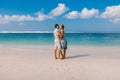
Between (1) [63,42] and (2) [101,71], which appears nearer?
(2) [101,71]

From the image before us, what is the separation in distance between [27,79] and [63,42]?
3744mm

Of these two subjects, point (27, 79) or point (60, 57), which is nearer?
point (27, 79)

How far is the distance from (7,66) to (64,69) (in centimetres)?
231

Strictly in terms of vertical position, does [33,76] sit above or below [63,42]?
below

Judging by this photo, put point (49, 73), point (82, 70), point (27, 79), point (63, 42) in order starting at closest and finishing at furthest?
1. point (27, 79)
2. point (49, 73)
3. point (82, 70)
4. point (63, 42)

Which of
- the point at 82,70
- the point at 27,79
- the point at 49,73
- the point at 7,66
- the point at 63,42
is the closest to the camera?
the point at 27,79

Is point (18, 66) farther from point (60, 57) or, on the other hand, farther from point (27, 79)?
point (60, 57)

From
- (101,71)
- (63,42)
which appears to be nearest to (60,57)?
(63,42)

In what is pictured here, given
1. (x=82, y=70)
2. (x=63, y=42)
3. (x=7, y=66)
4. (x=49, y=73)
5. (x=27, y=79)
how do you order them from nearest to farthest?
1. (x=27, y=79)
2. (x=49, y=73)
3. (x=82, y=70)
4. (x=7, y=66)
5. (x=63, y=42)

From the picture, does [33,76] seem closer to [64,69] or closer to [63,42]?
[64,69]

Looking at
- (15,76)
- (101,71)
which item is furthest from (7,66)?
(101,71)

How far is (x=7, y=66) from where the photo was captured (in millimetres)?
7926

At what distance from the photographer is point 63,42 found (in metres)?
9.50

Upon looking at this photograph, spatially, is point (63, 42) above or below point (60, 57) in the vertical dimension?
above
